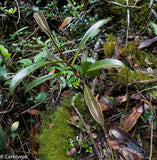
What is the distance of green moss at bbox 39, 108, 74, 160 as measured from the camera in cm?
112

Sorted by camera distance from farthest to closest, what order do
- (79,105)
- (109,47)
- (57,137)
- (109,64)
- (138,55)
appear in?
(109,47), (138,55), (79,105), (57,137), (109,64)

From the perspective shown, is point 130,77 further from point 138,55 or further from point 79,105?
point 79,105

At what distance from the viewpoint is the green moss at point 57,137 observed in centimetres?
112

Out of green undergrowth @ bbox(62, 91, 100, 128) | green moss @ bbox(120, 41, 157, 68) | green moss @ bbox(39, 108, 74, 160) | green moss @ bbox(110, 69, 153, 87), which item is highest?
green moss @ bbox(120, 41, 157, 68)

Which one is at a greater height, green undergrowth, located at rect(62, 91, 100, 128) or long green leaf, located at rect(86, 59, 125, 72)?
long green leaf, located at rect(86, 59, 125, 72)

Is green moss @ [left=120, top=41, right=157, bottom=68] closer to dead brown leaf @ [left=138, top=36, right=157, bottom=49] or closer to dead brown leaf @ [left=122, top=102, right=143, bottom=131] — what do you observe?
dead brown leaf @ [left=138, top=36, right=157, bottom=49]

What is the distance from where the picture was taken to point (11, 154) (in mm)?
1359

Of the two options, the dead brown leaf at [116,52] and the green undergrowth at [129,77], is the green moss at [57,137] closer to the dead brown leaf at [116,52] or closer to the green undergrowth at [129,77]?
the green undergrowth at [129,77]

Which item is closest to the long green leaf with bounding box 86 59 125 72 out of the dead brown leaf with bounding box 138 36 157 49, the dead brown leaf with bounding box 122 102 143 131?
the dead brown leaf with bounding box 122 102 143 131

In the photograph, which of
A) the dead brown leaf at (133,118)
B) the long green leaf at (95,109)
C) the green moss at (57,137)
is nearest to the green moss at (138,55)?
the dead brown leaf at (133,118)

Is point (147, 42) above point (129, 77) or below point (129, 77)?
above

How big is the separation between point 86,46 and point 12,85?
1.15 meters

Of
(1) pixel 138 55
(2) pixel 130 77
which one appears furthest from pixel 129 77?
(1) pixel 138 55

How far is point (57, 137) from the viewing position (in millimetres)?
1197
